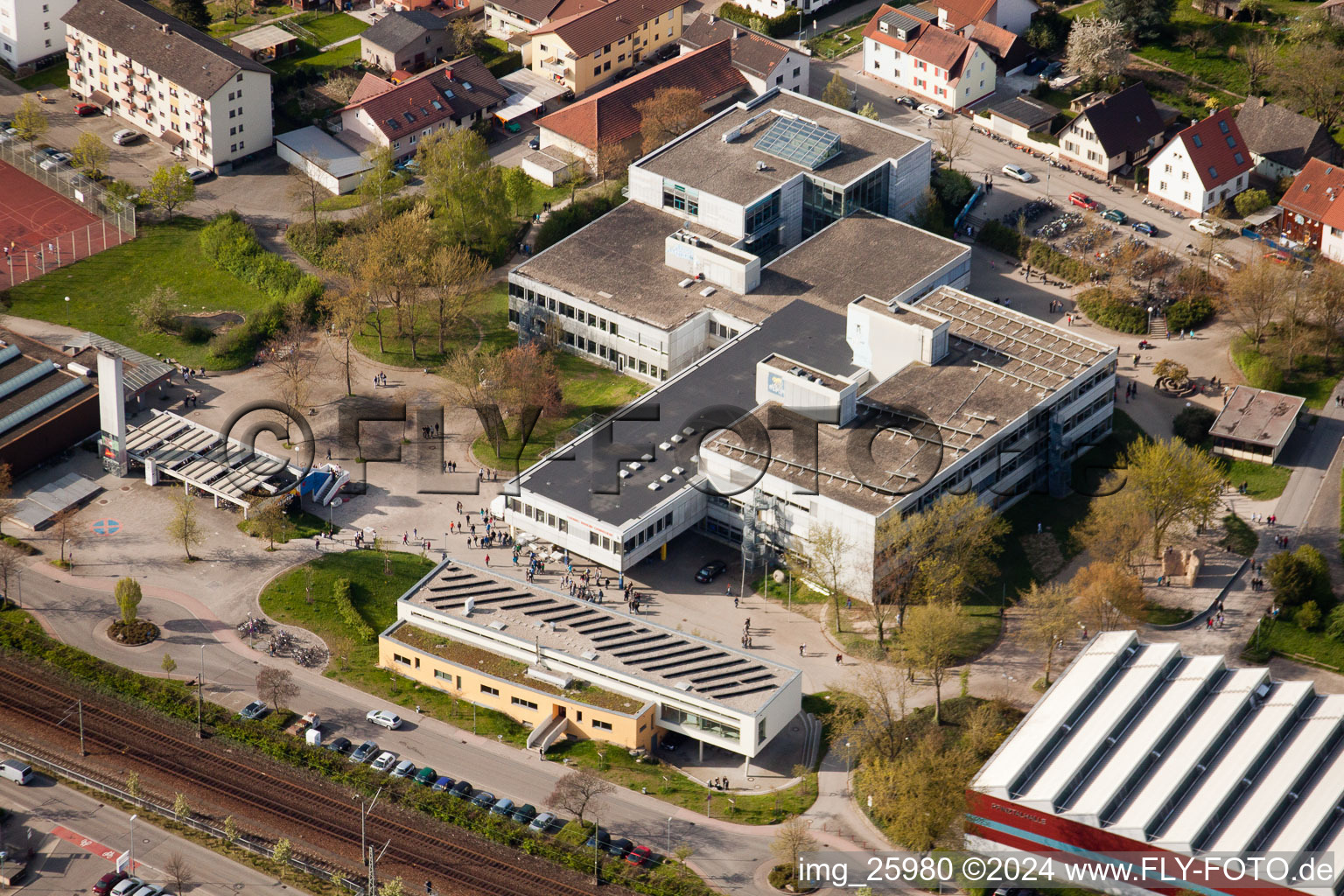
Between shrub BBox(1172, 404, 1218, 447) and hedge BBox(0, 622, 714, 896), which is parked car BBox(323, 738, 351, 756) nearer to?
hedge BBox(0, 622, 714, 896)

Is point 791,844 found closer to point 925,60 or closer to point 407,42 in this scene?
Answer: point 925,60

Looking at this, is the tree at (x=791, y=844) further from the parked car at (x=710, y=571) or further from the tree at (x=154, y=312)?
the tree at (x=154, y=312)

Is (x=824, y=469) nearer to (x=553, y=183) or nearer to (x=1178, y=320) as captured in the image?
(x=1178, y=320)

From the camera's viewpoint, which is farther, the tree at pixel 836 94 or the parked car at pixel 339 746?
the tree at pixel 836 94

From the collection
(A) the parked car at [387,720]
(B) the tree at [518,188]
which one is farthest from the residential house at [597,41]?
(A) the parked car at [387,720]

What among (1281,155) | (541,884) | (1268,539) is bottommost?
(541,884)

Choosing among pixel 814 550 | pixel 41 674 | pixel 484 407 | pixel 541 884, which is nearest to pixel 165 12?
pixel 484 407
